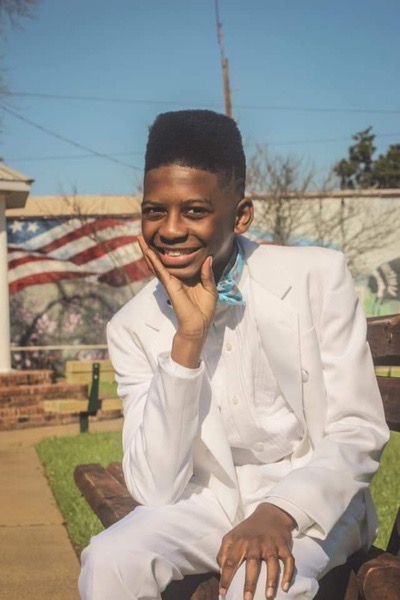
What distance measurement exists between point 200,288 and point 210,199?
0.26 m

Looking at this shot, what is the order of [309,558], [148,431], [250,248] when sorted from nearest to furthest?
[309,558]
[148,431]
[250,248]

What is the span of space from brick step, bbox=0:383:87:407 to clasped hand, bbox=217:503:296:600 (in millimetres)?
10126

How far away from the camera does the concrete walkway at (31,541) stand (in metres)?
4.22

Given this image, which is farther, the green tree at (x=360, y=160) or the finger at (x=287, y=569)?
the green tree at (x=360, y=160)

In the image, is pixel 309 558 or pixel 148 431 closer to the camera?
pixel 309 558

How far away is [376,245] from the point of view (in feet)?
68.3

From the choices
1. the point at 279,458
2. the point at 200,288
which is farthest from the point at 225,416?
the point at 200,288

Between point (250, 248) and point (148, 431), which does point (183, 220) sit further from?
point (148, 431)

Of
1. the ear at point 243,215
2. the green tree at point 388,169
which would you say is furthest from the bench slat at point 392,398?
the green tree at point 388,169

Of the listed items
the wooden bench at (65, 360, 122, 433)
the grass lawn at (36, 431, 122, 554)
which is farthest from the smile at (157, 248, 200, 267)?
the wooden bench at (65, 360, 122, 433)

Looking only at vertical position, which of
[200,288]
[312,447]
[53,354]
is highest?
[200,288]

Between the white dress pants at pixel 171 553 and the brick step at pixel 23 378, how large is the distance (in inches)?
402

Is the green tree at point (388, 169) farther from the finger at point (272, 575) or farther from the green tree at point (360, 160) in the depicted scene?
the finger at point (272, 575)

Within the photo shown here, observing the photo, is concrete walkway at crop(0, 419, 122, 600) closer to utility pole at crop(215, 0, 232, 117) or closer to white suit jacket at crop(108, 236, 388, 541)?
white suit jacket at crop(108, 236, 388, 541)
